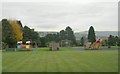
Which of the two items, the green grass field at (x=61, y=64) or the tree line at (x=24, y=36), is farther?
the tree line at (x=24, y=36)

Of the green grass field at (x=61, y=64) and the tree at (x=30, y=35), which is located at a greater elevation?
the tree at (x=30, y=35)

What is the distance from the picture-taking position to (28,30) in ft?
302

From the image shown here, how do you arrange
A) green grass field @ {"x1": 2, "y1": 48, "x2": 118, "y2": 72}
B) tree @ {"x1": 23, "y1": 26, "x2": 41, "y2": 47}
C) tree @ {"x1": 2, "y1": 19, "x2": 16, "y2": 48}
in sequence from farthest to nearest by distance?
tree @ {"x1": 23, "y1": 26, "x2": 41, "y2": 47} < tree @ {"x1": 2, "y1": 19, "x2": 16, "y2": 48} < green grass field @ {"x1": 2, "y1": 48, "x2": 118, "y2": 72}

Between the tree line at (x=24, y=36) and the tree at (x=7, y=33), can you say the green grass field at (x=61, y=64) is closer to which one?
the tree at (x=7, y=33)

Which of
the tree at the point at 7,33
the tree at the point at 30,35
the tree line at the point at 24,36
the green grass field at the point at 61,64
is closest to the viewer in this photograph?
the green grass field at the point at 61,64

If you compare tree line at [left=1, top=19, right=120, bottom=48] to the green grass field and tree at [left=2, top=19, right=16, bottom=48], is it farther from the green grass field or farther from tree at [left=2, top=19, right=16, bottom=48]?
the green grass field

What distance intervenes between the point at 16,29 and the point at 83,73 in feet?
198

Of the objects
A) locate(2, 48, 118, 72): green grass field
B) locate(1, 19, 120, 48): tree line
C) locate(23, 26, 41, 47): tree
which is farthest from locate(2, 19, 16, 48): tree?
locate(2, 48, 118, 72): green grass field

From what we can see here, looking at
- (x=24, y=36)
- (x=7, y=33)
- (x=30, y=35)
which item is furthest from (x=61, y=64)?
(x=30, y=35)

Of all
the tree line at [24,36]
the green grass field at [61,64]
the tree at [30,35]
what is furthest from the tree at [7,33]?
the green grass field at [61,64]

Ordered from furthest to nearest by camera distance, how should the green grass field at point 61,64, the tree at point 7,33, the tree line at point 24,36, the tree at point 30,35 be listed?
the tree at point 30,35, the tree line at point 24,36, the tree at point 7,33, the green grass field at point 61,64

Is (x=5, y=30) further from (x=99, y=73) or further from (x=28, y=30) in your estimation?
(x=99, y=73)

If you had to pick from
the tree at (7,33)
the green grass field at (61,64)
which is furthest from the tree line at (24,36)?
the green grass field at (61,64)

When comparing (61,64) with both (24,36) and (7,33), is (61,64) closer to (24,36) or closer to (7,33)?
(7,33)
